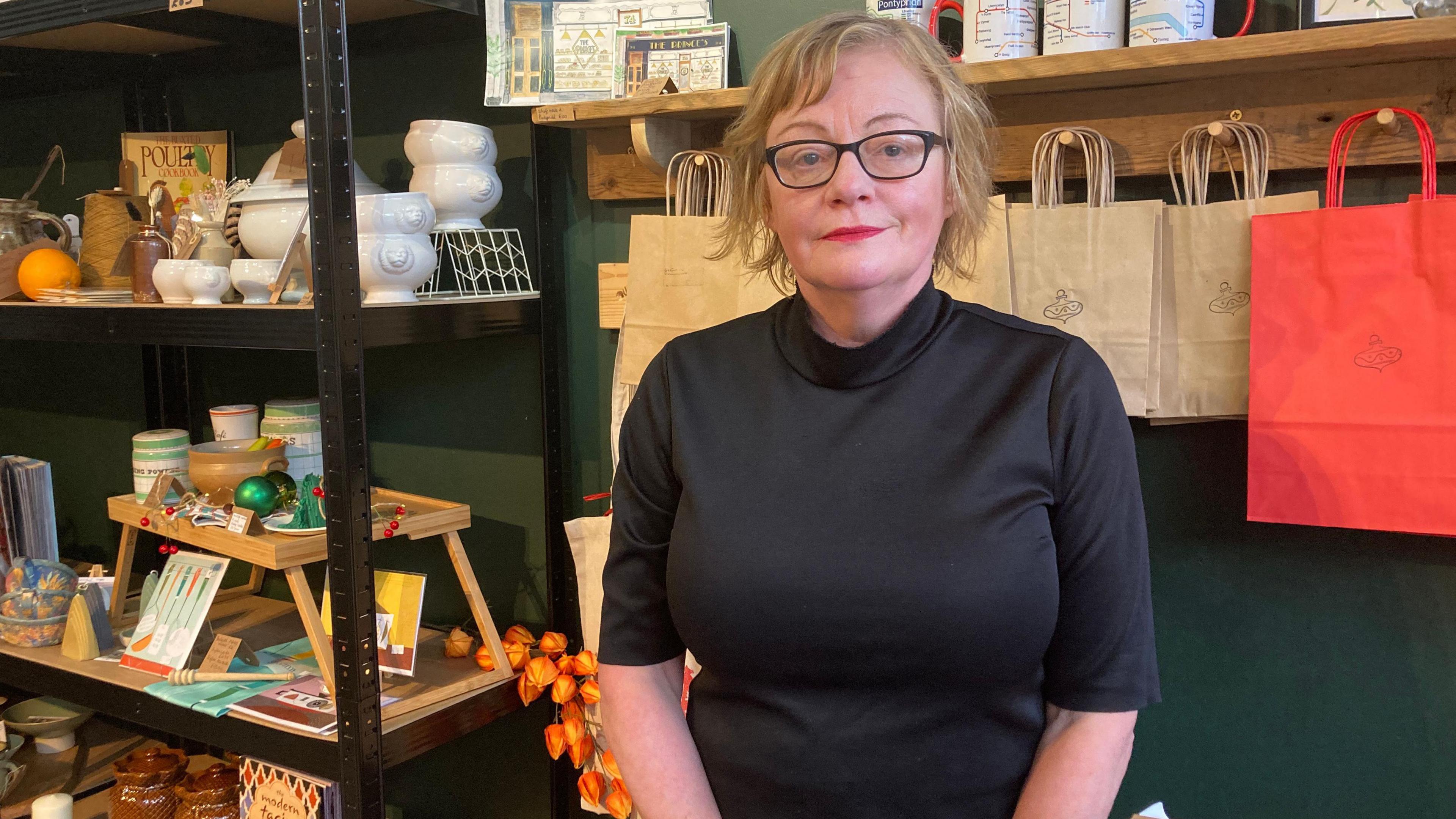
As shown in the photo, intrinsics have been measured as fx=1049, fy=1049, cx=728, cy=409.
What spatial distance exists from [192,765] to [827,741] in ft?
5.67

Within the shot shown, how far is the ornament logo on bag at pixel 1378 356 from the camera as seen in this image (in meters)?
1.14

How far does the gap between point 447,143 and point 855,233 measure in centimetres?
86

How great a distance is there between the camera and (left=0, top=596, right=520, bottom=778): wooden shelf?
1.54 m

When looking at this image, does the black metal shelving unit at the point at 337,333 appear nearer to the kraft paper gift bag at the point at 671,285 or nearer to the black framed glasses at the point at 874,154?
the kraft paper gift bag at the point at 671,285

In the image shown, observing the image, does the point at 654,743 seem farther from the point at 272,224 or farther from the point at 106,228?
the point at 106,228

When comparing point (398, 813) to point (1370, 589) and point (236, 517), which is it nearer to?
point (236, 517)

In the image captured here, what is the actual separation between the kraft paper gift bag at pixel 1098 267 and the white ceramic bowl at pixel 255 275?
1053 millimetres

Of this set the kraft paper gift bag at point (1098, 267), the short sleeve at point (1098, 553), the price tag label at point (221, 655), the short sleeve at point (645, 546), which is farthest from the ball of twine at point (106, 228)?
the short sleeve at point (1098, 553)

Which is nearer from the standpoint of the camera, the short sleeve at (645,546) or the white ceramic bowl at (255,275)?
the short sleeve at (645,546)

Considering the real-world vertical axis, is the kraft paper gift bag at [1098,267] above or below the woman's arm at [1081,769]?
above

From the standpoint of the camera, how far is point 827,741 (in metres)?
0.99

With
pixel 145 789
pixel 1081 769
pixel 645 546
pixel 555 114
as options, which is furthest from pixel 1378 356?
pixel 145 789

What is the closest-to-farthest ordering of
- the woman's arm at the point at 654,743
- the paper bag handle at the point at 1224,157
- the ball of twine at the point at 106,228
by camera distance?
the woman's arm at the point at 654,743, the paper bag handle at the point at 1224,157, the ball of twine at the point at 106,228

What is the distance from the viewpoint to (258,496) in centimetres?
162
